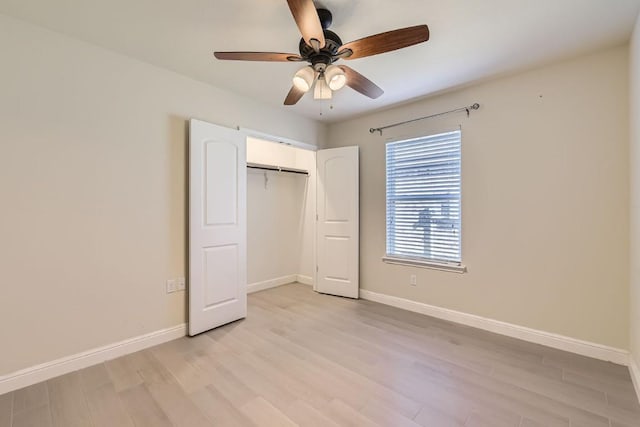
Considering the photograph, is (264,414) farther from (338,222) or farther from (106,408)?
(338,222)

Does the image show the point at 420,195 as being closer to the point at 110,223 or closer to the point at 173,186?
the point at 173,186

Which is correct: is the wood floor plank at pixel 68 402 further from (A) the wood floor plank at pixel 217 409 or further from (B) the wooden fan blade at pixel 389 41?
(B) the wooden fan blade at pixel 389 41

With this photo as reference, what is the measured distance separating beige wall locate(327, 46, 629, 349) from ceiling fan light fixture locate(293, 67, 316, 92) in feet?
6.15

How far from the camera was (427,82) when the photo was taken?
9.56 feet

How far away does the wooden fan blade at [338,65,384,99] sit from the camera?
2029 millimetres

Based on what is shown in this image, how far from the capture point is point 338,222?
405 cm

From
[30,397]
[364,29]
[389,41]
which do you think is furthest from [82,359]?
[364,29]

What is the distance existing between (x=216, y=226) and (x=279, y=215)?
5.88 feet

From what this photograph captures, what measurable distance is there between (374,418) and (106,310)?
221 cm

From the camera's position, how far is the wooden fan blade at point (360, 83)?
2029 millimetres

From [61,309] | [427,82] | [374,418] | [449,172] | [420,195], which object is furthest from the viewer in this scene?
[420,195]

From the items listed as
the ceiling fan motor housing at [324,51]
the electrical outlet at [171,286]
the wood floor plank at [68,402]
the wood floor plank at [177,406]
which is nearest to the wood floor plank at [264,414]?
the wood floor plank at [177,406]

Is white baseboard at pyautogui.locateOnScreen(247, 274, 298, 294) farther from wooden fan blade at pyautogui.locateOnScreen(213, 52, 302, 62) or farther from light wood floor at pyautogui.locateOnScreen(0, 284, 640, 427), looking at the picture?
wooden fan blade at pyautogui.locateOnScreen(213, 52, 302, 62)

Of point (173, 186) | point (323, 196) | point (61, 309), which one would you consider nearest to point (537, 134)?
point (323, 196)
